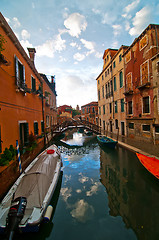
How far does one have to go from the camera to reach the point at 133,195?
514 centimetres

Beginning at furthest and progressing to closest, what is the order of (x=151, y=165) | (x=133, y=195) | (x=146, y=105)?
(x=146, y=105) → (x=151, y=165) → (x=133, y=195)

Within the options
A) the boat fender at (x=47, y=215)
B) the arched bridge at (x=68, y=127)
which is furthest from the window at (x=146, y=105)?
the boat fender at (x=47, y=215)

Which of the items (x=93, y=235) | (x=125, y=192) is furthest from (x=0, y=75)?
(x=125, y=192)

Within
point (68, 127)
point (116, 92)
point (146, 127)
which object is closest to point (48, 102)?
point (68, 127)

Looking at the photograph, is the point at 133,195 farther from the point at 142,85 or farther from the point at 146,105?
the point at 142,85

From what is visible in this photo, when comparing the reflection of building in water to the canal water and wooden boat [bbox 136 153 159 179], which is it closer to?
the canal water

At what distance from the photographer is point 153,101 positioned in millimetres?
10203

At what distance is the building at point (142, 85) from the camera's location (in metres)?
10.1

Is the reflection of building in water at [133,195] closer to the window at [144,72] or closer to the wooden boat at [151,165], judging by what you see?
the wooden boat at [151,165]

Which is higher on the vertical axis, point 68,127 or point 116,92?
point 116,92

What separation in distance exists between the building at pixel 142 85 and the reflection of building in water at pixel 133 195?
4.68 m

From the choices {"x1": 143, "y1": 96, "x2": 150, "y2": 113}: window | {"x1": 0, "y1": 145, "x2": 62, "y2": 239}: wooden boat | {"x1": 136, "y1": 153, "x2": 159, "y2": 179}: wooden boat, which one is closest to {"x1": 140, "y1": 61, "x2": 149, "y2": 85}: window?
{"x1": 143, "y1": 96, "x2": 150, "y2": 113}: window

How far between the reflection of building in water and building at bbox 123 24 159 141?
4.68m

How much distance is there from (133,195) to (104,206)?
1.58m
